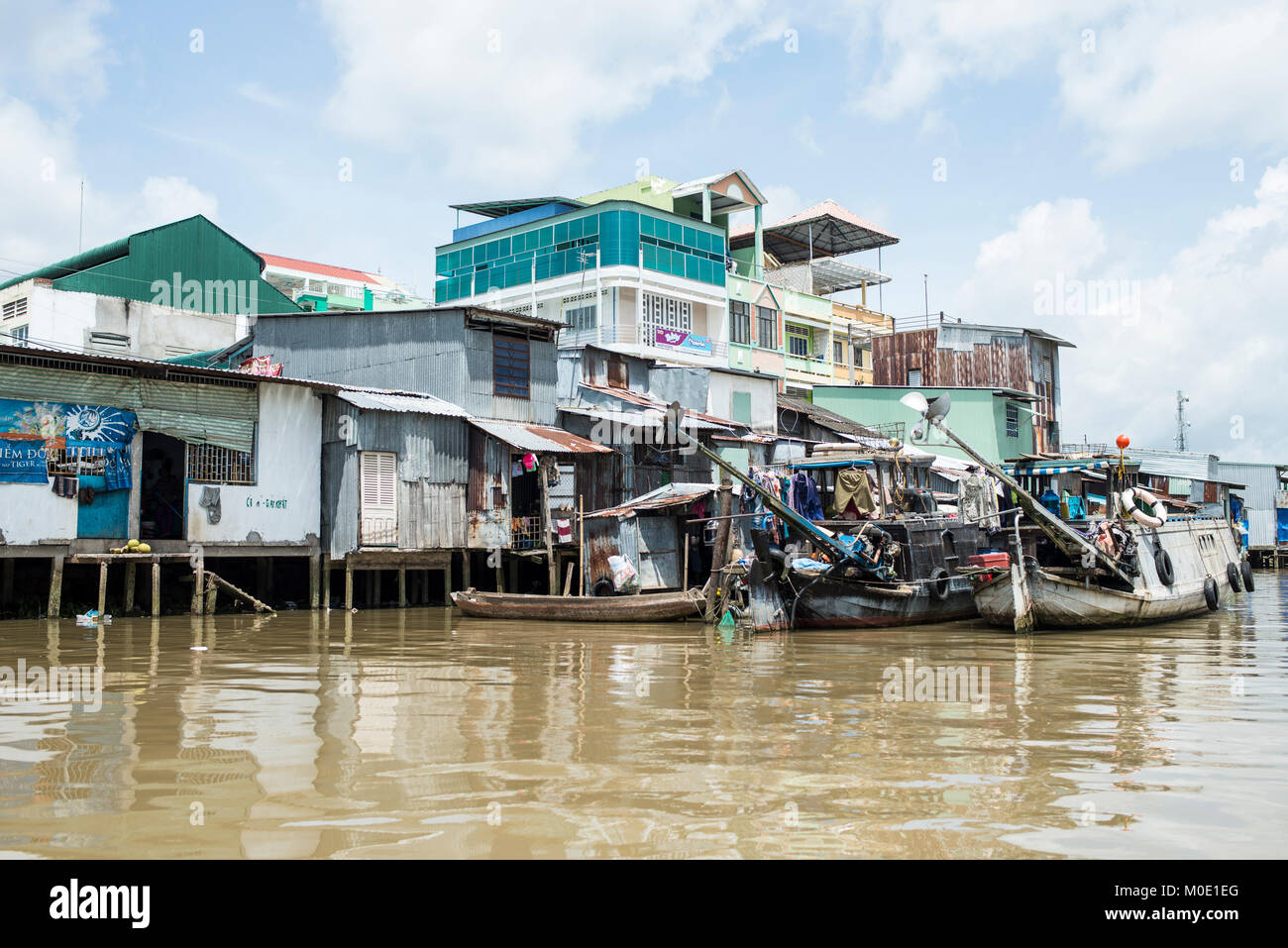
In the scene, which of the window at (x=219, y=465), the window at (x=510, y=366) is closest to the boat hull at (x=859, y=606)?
the window at (x=510, y=366)

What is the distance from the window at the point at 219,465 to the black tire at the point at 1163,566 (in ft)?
60.6

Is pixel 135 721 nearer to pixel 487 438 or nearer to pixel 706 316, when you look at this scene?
pixel 487 438

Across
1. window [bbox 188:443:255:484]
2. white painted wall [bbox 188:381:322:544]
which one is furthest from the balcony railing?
window [bbox 188:443:255:484]

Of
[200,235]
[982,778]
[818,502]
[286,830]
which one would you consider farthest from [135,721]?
[200,235]

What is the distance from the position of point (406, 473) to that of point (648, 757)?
18.1 meters

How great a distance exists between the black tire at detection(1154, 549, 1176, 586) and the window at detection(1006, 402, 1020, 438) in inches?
901

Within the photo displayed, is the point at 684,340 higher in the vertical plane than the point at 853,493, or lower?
higher

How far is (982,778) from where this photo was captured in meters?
6.50

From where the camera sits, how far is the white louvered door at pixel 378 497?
2359cm

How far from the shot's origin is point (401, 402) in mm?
24656

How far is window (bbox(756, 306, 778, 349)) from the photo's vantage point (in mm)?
42312

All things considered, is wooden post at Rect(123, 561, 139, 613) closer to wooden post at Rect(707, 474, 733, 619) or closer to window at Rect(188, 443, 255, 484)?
window at Rect(188, 443, 255, 484)

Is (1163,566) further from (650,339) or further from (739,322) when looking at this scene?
(739,322)

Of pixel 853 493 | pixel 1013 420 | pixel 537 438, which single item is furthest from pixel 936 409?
pixel 1013 420
